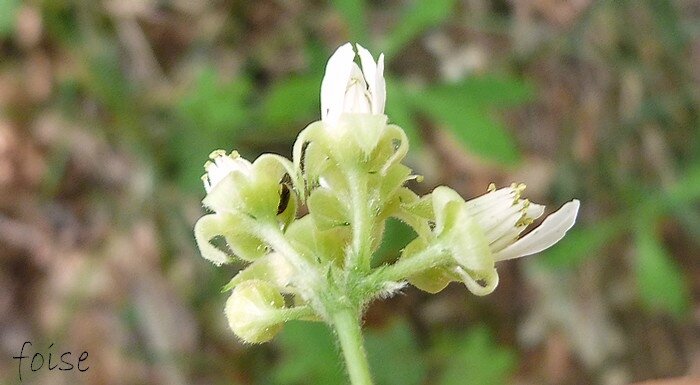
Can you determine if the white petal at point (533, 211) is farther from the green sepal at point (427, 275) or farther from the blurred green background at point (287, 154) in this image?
the blurred green background at point (287, 154)

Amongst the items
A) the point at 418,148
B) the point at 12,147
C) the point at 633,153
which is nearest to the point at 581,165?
the point at 633,153

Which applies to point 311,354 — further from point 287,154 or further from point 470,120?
point 470,120

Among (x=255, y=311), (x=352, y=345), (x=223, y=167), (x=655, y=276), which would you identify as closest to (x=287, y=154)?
(x=655, y=276)

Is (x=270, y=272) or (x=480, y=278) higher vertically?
(x=270, y=272)

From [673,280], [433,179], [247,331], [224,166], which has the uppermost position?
[433,179]

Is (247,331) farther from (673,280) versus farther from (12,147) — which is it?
(12,147)

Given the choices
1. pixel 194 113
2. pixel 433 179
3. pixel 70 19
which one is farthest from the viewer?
pixel 433 179

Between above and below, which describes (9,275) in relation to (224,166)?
above
